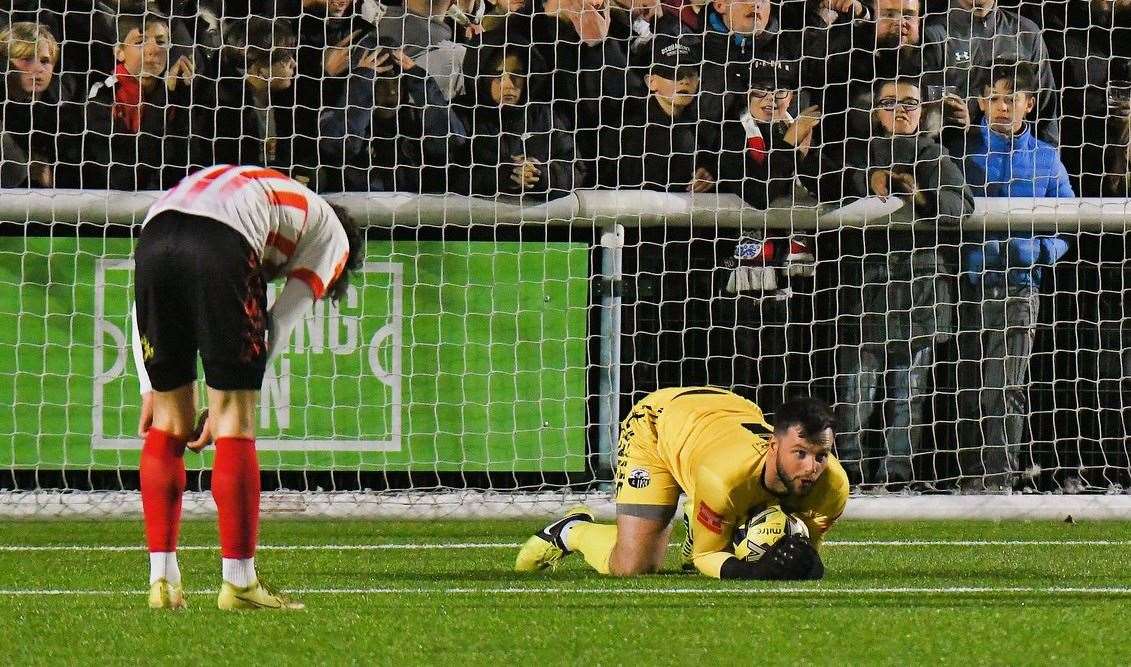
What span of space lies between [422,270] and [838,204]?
2.12 m

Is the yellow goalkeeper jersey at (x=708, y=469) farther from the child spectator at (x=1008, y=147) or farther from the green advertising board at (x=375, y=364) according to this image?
the child spectator at (x=1008, y=147)

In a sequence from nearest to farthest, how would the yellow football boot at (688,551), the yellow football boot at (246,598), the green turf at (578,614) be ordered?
the green turf at (578,614)
the yellow football boot at (246,598)
the yellow football boot at (688,551)

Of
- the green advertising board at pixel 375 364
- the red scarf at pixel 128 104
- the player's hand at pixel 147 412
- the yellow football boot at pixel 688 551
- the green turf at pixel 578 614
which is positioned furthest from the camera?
the red scarf at pixel 128 104

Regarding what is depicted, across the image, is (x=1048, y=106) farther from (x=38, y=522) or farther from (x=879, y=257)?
(x=38, y=522)

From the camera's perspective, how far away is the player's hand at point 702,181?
868 cm

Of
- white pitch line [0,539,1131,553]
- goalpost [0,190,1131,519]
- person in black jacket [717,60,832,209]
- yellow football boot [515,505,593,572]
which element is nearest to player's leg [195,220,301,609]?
yellow football boot [515,505,593,572]

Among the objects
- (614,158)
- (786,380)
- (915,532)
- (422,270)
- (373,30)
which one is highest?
(373,30)

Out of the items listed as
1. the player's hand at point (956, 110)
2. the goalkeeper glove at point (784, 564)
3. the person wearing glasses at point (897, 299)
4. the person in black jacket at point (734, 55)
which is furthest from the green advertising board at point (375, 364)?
the goalkeeper glove at point (784, 564)

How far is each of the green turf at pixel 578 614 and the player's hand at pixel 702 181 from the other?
2.36 m

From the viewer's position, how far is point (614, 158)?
872 centimetres

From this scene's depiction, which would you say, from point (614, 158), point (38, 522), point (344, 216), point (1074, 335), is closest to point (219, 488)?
point (344, 216)

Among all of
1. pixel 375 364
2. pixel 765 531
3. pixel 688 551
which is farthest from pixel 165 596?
pixel 375 364

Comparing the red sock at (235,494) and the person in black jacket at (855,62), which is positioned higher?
Answer: the person in black jacket at (855,62)

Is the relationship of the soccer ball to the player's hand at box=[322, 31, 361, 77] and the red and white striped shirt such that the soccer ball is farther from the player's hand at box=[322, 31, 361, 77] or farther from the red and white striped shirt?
the player's hand at box=[322, 31, 361, 77]
